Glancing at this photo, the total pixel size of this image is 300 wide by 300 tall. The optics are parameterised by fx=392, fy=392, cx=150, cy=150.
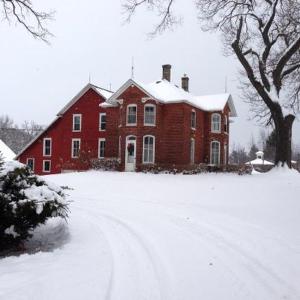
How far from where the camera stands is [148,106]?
2942 centimetres

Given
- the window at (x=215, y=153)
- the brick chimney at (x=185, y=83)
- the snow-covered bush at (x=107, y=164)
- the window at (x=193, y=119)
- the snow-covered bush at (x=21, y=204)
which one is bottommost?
the snow-covered bush at (x=21, y=204)

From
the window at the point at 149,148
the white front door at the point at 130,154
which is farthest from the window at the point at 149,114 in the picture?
the white front door at the point at 130,154

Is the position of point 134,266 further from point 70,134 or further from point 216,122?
point 70,134

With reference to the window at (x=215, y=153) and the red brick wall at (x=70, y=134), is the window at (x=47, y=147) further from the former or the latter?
the window at (x=215, y=153)

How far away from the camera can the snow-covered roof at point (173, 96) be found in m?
29.4

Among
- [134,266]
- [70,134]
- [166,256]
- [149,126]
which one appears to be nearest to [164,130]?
[149,126]

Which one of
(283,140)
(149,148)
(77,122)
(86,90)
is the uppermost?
(86,90)

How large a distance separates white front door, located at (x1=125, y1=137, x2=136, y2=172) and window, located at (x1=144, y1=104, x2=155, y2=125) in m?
1.76

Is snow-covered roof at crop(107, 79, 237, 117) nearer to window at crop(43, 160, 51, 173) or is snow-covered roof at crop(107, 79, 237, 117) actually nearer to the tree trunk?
the tree trunk

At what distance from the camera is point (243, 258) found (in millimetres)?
6383

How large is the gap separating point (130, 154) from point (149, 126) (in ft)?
8.31

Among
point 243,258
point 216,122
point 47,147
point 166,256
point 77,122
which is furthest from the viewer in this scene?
point 47,147

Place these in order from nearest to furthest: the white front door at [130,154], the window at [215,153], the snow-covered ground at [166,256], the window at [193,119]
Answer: the snow-covered ground at [166,256] < the white front door at [130,154] < the window at [193,119] < the window at [215,153]

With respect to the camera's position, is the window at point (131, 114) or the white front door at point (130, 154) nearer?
the white front door at point (130, 154)
